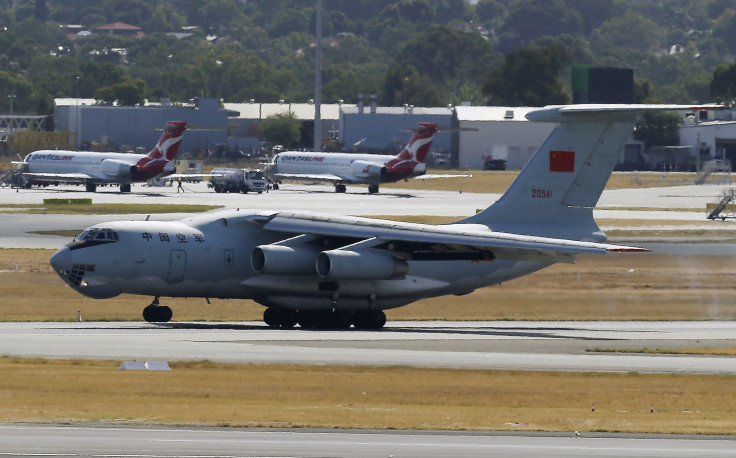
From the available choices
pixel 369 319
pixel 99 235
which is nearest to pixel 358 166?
pixel 369 319

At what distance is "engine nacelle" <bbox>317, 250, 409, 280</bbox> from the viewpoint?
39844 millimetres

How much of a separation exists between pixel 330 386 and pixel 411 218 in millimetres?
58066

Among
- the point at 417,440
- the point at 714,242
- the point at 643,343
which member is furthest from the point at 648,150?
the point at 417,440

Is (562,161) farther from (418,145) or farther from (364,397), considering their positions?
(418,145)

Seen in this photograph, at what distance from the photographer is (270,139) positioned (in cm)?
19338

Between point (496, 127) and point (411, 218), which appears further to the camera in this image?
point (496, 127)

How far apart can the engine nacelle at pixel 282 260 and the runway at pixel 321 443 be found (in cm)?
1770

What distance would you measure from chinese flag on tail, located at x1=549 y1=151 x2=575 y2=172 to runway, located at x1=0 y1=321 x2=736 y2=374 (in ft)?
16.1

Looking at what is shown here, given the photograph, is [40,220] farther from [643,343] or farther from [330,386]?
[330,386]

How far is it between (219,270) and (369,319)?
4.66m

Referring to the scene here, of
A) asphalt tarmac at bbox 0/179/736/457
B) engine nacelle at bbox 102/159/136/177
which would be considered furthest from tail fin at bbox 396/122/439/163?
asphalt tarmac at bbox 0/179/736/457

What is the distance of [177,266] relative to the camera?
39.9 metres

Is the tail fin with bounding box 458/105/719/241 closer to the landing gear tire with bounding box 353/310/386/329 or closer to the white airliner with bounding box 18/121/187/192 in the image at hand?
the landing gear tire with bounding box 353/310/386/329

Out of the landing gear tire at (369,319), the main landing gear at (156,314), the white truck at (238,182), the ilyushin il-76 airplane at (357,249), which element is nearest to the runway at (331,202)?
the white truck at (238,182)
